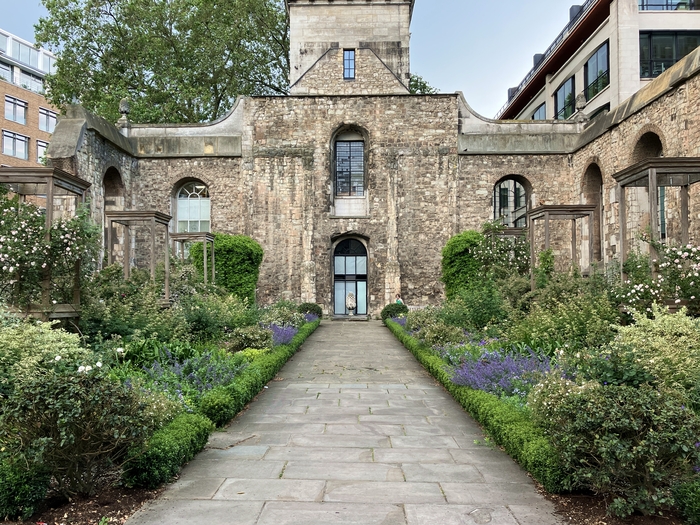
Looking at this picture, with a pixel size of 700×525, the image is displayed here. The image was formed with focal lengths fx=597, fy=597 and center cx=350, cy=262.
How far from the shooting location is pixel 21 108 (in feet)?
126

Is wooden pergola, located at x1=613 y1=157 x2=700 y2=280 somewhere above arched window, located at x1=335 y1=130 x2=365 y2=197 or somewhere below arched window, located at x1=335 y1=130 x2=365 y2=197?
below

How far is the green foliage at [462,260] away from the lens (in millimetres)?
17266

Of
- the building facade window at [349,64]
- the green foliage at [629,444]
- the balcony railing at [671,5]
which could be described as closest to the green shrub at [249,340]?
the green foliage at [629,444]

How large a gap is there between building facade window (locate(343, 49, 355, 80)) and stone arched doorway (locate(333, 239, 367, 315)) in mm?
6814

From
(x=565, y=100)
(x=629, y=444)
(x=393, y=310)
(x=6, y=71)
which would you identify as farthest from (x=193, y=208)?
(x=6, y=71)

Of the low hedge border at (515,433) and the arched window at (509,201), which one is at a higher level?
the arched window at (509,201)

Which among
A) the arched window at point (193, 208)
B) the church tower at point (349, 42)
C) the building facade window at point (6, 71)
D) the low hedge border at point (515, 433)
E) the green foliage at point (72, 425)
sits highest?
the building facade window at point (6, 71)

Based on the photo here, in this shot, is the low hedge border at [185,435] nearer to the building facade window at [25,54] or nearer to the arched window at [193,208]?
the arched window at [193,208]

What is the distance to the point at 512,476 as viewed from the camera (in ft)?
14.3

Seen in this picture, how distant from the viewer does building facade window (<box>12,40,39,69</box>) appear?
143 feet

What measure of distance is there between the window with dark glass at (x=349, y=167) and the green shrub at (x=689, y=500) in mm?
18745

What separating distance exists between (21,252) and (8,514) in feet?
15.6

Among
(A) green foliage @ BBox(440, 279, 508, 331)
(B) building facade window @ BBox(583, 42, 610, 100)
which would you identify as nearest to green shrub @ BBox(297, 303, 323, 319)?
(A) green foliage @ BBox(440, 279, 508, 331)

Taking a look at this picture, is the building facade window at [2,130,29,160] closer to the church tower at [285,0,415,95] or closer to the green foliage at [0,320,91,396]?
the church tower at [285,0,415,95]
